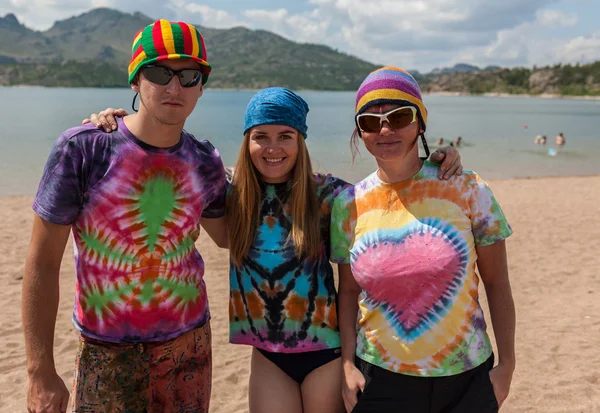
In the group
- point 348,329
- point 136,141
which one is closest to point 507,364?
point 348,329

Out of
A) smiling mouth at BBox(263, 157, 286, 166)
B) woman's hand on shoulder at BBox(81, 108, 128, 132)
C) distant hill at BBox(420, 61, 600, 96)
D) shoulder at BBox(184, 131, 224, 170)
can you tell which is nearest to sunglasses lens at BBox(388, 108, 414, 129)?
smiling mouth at BBox(263, 157, 286, 166)

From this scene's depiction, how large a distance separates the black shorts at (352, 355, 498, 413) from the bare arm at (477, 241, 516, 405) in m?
0.07

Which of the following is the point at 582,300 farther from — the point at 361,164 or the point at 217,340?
the point at 361,164

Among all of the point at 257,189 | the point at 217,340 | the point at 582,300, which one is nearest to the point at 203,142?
the point at 257,189

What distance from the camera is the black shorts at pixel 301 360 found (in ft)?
9.20

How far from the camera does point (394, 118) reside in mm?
2506

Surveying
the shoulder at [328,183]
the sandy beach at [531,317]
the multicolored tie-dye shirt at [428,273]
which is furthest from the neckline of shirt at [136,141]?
the sandy beach at [531,317]

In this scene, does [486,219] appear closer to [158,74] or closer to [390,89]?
[390,89]

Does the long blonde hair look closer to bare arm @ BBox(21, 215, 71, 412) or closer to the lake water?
bare arm @ BBox(21, 215, 71, 412)

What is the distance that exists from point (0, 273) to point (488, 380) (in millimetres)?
8604

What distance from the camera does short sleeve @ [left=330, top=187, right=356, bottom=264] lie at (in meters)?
2.67

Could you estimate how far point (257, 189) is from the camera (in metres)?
2.93

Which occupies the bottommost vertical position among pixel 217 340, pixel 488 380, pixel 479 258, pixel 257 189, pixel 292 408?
pixel 217 340

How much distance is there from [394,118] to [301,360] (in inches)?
56.2
